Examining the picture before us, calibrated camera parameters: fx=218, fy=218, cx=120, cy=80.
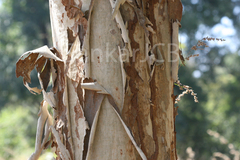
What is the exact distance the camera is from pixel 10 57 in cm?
607

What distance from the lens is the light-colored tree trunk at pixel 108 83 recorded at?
0.62 m

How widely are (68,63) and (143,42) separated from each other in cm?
24

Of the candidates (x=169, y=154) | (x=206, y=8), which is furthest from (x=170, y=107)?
(x=206, y=8)

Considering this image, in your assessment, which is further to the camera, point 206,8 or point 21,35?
point 206,8

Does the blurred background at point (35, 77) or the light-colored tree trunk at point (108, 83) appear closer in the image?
the light-colored tree trunk at point (108, 83)

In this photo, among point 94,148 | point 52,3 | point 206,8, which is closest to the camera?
point 94,148

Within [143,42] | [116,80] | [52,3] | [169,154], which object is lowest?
A: [169,154]

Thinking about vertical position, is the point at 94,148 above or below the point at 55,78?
below

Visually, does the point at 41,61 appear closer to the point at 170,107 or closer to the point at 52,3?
the point at 52,3

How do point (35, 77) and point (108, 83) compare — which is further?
point (35, 77)

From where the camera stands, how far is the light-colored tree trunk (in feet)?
2.03

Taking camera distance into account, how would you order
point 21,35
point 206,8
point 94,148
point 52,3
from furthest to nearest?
point 206,8
point 21,35
point 52,3
point 94,148

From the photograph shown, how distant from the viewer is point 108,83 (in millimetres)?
631

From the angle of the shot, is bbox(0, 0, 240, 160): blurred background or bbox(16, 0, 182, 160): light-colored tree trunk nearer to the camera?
bbox(16, 0, 182, 160): light-colored tree trunk
